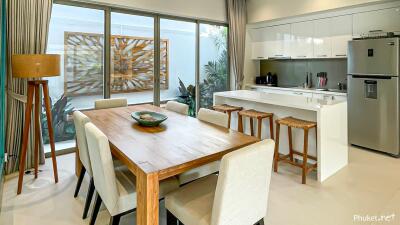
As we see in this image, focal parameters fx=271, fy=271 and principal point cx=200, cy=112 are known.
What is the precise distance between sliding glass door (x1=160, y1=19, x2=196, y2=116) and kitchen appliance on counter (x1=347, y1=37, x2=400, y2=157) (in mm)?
2908

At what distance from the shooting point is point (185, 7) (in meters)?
5.13

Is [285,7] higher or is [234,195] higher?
[285,7]

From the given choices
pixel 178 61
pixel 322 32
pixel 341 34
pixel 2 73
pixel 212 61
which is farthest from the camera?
pixel 212 61

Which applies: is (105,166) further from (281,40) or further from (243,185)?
(281,40)

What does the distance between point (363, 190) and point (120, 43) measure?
13.4ft

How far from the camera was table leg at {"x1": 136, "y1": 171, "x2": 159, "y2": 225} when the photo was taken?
1.58 metres

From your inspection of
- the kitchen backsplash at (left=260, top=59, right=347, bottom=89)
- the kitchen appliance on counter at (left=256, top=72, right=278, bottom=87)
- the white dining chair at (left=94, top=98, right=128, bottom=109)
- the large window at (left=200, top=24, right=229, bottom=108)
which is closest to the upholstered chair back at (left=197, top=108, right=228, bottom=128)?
the white dining chair at (left=94, top=98, right=128, bottom=109)

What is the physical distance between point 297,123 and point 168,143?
1.77 meters

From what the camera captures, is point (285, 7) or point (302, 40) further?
point (302, 40)

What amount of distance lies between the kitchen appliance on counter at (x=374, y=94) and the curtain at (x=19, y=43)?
14.9 ft

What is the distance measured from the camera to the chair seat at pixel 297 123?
3086mm

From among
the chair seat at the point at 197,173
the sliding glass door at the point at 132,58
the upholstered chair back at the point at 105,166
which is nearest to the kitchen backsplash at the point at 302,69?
the sliding glass door at the point at 132,58

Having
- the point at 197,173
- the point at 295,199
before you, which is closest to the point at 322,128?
the point at 295,199

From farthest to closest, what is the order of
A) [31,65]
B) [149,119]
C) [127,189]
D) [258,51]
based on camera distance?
[258,51] < [31,65] < [149,119] < [127,189]
